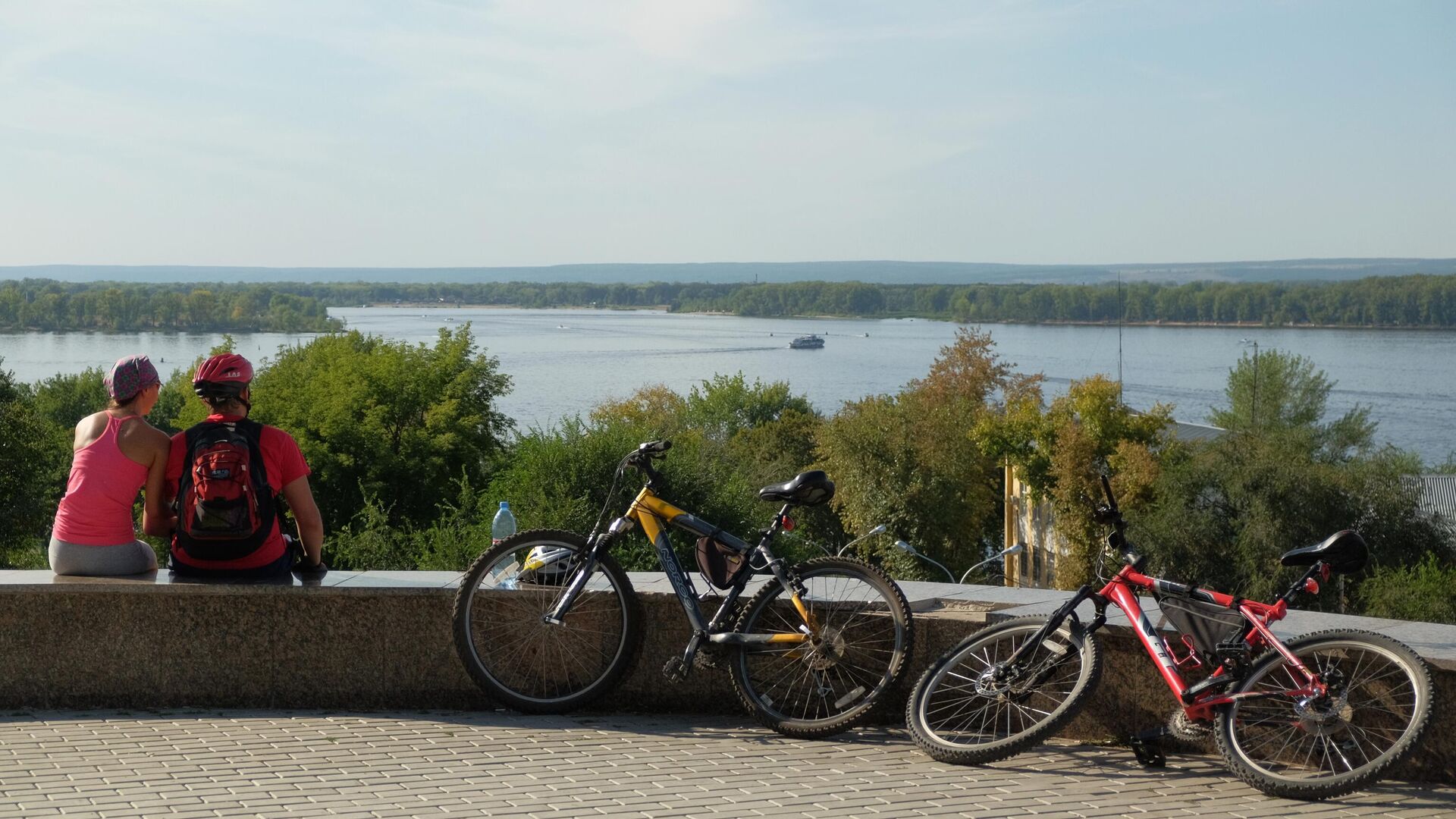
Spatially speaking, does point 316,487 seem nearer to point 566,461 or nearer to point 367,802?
point 566,461

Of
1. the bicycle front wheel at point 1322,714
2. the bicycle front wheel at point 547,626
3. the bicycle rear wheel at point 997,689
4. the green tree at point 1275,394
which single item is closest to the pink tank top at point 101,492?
the bicycle front wheel at point 547,626

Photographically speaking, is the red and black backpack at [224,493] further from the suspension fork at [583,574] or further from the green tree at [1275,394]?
the green tree at [1275,394]

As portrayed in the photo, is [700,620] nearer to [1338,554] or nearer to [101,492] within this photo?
[1338,554]

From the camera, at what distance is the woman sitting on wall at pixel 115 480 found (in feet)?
18.9

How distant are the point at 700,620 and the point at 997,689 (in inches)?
47.3

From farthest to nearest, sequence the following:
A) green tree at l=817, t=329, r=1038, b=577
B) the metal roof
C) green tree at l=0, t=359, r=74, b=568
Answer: the metal roof < green tree at l=817, t=329, r=1038, b=577 < green tree at l=0, t=359, r=74, b=568

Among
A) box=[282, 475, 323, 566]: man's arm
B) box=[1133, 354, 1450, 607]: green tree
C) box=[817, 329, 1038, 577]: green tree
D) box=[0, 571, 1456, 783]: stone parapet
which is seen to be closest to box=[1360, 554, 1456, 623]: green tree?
box=[1133, 354, 1450, 607]: green tree

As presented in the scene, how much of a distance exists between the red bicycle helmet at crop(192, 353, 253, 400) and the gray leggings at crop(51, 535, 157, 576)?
0.75m

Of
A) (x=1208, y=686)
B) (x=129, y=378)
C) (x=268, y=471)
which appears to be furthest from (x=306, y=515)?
(x=1208, y=686)

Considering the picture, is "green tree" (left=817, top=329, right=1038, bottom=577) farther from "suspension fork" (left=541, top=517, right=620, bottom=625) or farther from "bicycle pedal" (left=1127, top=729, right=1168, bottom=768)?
"bicycle pedal" (left=1127, top=729, right=1168, bottom=768)

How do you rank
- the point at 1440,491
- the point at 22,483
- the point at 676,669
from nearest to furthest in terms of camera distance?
the point at 676,669, the point at 22,483, the point at 1440,491

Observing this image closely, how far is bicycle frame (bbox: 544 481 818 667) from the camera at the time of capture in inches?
219

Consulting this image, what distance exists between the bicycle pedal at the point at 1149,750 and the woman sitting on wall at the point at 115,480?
3.92 meters

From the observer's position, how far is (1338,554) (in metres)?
4.89
